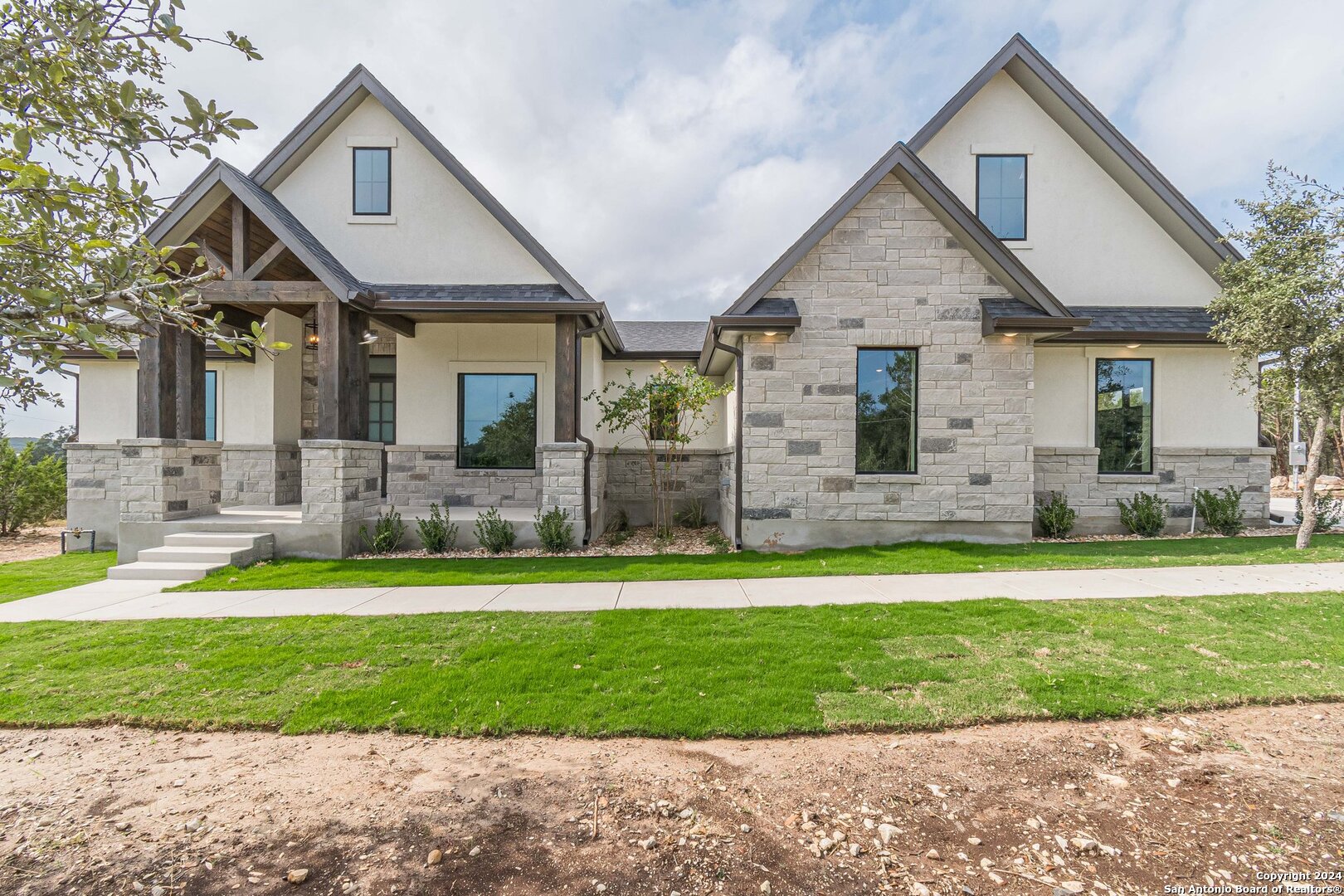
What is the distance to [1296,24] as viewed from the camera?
786 centimetres

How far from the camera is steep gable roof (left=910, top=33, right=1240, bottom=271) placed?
10.3m

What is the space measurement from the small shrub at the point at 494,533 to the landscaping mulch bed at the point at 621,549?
107 millimetres

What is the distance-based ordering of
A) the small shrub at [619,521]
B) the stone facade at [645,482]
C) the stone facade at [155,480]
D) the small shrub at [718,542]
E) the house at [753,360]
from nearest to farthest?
1. the stone facade at [155,480]
2. the house at [753,360]
3. the small shrub at [718,542]
4. the small shrub at [619,521]
5. the stone facade at [645,482]

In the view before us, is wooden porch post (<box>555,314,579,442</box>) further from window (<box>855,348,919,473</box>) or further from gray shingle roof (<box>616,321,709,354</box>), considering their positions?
window (<box>855,348,919,473</box>)

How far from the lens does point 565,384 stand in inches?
360

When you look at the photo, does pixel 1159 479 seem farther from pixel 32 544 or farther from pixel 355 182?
pixel 32 544

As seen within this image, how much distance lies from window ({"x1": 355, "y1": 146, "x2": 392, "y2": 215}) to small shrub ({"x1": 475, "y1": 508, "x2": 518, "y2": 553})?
6.30m

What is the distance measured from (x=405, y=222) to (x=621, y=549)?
7257 millimetres

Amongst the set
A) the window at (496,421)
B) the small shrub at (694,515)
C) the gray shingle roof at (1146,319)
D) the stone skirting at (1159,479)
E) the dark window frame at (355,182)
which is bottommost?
the small shrub at (694,515)

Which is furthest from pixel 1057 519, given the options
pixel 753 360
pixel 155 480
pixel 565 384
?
pixel 155 480

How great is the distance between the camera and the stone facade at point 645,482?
39.8 feet

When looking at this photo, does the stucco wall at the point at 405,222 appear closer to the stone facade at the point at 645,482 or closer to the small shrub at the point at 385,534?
the stone facade at the point at 645,482

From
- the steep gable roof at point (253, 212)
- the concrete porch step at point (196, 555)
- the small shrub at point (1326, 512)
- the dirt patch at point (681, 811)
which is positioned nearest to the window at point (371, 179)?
the steep gable roof at point (253, 212)

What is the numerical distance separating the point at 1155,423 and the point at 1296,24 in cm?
622
